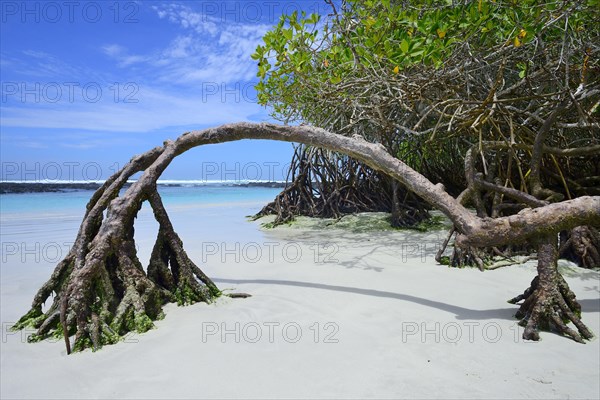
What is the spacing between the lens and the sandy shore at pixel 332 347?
154 cm

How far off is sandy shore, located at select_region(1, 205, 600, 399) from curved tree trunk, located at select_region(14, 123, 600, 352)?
0.13 m

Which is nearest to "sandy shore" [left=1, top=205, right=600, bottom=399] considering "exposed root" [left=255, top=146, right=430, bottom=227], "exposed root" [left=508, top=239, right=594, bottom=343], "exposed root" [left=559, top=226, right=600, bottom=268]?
"exposed root" [left=508, top=239, right=594, bottom=343]

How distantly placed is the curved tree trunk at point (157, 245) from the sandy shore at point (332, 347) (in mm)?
130

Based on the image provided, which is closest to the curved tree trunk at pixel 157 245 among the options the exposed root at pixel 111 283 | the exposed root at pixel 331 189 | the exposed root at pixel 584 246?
the exposed root at pixel 111 283

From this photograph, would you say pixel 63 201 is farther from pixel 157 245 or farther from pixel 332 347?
pixel 332 347

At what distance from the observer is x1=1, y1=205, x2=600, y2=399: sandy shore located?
60.5 inches

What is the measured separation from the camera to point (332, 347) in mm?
1897

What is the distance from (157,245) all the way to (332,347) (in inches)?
59.2

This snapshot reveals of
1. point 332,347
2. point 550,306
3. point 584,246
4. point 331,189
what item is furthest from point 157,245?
point 331,189

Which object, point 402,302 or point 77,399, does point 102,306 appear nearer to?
point 77,399

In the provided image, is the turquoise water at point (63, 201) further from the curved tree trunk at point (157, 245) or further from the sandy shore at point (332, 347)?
the sandy shore at point (332, 347)

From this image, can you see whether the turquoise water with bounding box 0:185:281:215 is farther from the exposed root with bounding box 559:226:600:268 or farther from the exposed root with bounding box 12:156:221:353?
the exposed root with bounding box 559:226:600:268

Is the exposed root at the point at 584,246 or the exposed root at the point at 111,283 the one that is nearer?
the exposed root at the point at 111,283

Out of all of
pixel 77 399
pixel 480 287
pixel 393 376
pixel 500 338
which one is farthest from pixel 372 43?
pixel 77 399
